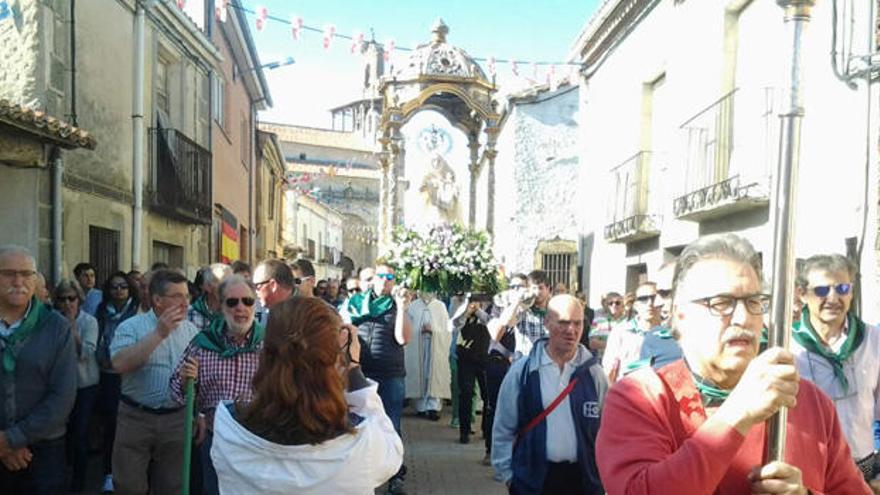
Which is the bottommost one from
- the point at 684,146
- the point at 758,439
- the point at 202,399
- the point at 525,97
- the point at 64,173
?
the point at 202,399

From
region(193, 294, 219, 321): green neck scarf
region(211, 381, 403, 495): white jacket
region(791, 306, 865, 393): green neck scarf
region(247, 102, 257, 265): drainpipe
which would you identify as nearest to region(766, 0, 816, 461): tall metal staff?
region(211, 381, 403, 495): white jacket

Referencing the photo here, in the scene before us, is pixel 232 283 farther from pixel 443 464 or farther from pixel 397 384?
pixel 443 464

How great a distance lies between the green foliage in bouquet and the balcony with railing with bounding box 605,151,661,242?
3665 mm

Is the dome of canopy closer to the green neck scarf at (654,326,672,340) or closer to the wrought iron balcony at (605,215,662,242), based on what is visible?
the wrought iron balcony at (605,215,662,242)

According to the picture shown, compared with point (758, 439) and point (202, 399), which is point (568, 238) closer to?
point (202, 399)

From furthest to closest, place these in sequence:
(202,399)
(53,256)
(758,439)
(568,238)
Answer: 1. (568,238)
2. (53,256)
3. (202,399)
4. (758,439)

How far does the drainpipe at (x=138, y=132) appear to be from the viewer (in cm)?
1178

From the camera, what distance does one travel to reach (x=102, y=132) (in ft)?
36.0

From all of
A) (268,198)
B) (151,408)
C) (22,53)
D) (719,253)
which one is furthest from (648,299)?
(268,198)

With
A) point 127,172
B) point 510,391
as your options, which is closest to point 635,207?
point 127,172

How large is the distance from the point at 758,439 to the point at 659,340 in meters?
3.44

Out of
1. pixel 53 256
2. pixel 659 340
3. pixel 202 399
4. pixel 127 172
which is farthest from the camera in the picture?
pixel 127 172

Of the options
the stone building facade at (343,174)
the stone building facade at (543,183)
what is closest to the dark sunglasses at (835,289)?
the stone building facade at (543,183)

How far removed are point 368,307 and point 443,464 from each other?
1.93 meters
